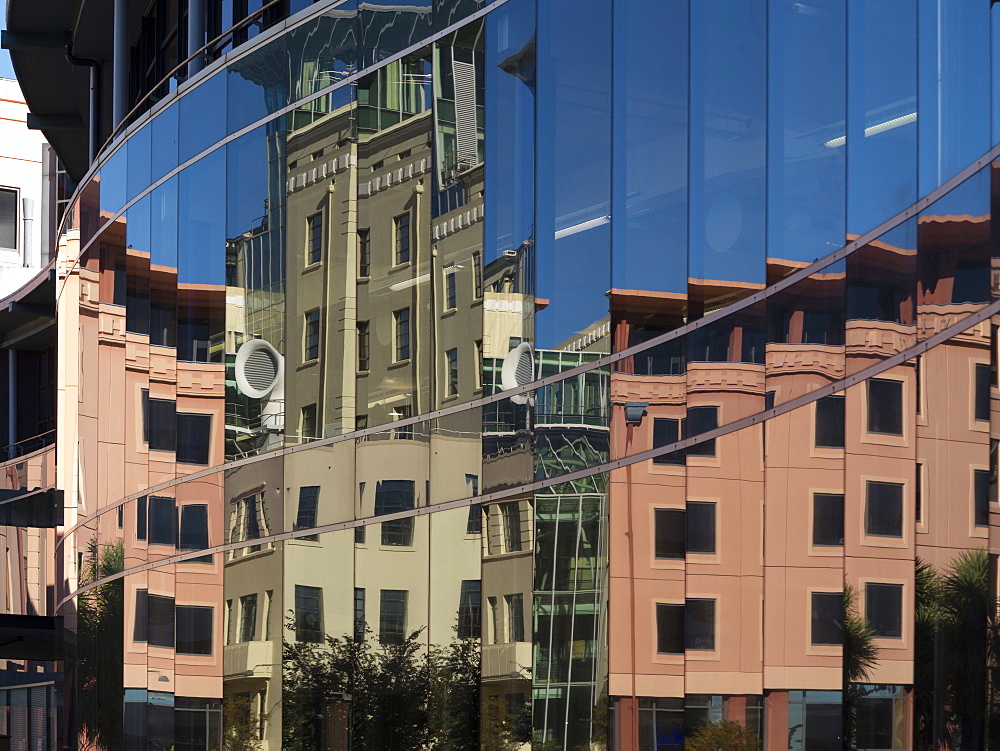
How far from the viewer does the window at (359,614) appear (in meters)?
13.2

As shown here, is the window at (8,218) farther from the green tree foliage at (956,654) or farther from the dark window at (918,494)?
the green tree foliage at (956,654)

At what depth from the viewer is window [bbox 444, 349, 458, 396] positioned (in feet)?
41.7

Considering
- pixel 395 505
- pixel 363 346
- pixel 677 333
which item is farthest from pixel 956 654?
pixel 363 346

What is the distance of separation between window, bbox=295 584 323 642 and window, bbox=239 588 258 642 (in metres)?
0.73

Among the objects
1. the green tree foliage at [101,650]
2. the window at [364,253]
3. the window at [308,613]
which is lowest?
the green tree foliage at [101,650]

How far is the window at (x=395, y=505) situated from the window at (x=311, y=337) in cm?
165

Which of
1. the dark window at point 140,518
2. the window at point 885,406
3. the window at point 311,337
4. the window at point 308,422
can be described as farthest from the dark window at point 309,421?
the window at point 885,406

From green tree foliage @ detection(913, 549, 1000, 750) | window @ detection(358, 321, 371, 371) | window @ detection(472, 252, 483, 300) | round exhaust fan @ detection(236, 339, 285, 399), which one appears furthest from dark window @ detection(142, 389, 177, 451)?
green tree foliage @ detection(913, 549, 1000, 750)

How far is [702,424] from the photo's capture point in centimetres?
1091

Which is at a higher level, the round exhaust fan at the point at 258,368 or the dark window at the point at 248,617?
the round exhaust fan at the point at 258,368

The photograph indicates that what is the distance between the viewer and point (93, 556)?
741 inches

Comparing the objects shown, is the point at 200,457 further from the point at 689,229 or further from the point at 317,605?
the point at 689,229

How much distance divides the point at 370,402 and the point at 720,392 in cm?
402

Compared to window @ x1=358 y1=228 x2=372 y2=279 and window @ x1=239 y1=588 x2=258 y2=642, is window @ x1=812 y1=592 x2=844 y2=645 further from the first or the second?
window @ x1=239 y1=588 x2=258 y2=642
